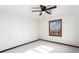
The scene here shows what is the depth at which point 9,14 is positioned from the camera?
11.8 feet

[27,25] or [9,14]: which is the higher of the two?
[9,14]

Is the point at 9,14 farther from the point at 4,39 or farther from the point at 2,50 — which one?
the point at 2,50

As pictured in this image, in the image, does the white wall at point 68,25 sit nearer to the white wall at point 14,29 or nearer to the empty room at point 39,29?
the empty room at point 39,29

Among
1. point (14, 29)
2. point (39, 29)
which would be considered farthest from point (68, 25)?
point (14, 29)

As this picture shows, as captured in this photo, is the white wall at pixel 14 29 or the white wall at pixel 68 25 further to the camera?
the white wall at pixel 68 25

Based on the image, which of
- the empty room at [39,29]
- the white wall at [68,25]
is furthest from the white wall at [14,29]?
the white wall at [68,25]

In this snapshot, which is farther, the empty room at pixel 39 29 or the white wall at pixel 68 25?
the white wall at pixel 68 25

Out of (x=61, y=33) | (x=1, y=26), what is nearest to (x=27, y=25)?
(x=1, y=26)

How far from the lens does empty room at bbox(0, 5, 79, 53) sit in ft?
10.6

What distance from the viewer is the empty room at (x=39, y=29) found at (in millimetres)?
3225

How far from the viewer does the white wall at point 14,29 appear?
3.31 meters
